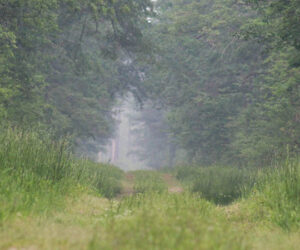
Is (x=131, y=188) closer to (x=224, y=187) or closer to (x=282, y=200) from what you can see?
(x=224, y=187)

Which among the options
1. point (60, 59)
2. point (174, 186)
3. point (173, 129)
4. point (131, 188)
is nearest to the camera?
point (131, 188)

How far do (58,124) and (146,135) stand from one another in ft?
160

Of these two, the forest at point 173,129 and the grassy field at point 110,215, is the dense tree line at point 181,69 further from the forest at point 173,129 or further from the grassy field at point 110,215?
the grassy field at point 110,215

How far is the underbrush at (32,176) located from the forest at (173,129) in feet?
0.08

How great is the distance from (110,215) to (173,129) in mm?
25083

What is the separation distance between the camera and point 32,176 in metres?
6.55

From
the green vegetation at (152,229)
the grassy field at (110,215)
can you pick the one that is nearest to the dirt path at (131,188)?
the grassy field at (110,215)

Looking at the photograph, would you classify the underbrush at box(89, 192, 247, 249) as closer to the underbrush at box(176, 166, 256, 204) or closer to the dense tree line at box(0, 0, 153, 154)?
the underbrush at box(176, 166, 256, 204)

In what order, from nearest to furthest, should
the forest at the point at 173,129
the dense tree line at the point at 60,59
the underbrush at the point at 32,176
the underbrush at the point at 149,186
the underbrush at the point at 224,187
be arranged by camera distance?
the forest at the point at 173,129, the underbrush at the point at 32,176, the underbrush at the point at 224,187, the underbrush at the point at 149,186, the dense tree line at the point at 60,59

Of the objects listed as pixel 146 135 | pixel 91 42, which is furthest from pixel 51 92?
pixel 146 135

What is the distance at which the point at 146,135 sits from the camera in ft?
225

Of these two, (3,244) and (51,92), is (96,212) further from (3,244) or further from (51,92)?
(51,92)

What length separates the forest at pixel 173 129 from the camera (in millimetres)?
4441

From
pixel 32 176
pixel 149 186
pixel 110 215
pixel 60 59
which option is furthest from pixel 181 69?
pixel 110 215
